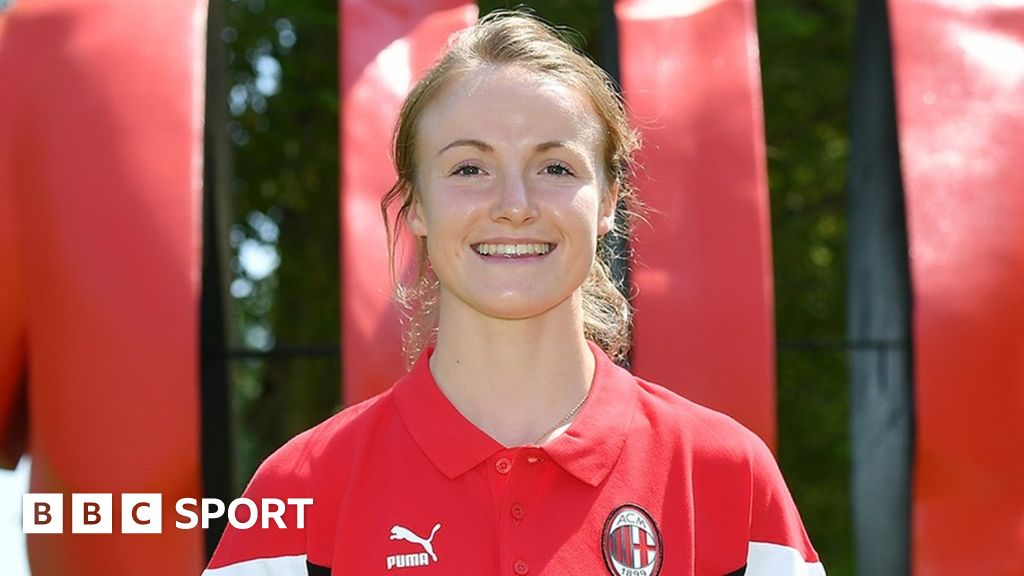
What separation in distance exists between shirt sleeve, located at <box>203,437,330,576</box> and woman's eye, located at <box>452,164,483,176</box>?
44 cm

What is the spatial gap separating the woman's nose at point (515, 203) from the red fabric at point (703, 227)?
2432mm

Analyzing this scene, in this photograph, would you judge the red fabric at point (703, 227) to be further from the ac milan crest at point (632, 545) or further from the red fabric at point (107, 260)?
the ac milan crest at point (632, 545)

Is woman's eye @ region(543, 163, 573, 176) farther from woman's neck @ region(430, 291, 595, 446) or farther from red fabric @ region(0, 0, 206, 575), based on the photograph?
red fabric @ region(0, 0, 206, 575)

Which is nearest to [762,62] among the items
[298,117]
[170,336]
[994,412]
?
[298,117]

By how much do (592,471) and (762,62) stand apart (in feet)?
21.2

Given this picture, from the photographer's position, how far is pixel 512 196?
77.7 inches

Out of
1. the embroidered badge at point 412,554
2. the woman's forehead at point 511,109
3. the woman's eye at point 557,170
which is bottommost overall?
the embroidered badge at point 412,554

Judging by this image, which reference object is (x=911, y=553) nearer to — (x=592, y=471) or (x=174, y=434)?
(x=174, y=434)

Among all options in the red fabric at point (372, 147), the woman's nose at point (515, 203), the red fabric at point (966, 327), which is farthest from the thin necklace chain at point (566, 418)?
the red fabric at point (966, 327)

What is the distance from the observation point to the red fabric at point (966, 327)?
14.6 ft

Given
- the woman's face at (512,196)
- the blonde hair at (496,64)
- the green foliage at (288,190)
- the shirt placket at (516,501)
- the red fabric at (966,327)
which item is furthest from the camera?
the green foliage at (288,190)

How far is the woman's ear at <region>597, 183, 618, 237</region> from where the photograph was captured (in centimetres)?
219

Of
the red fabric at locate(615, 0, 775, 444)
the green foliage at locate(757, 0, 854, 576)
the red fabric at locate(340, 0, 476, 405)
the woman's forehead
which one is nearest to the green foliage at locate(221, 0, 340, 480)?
the green foliage at locate(757, 0, 854, 576)

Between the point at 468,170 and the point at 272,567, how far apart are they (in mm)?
588
